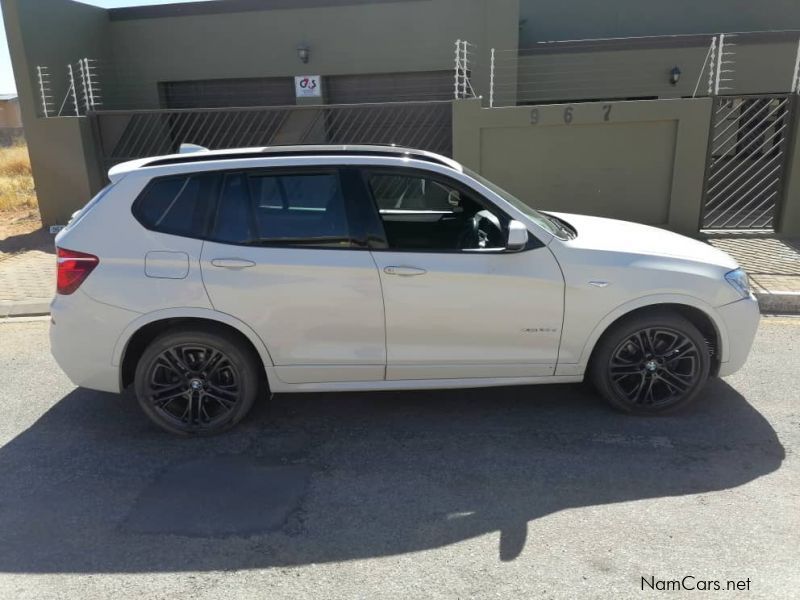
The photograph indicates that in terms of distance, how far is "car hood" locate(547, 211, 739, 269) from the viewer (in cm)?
401

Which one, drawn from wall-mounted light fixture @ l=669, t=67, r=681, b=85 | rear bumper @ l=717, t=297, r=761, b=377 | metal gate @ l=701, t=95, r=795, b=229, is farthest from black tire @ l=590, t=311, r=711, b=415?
wall-mounted light fixture @ l=669, t=67, r=681, b=85

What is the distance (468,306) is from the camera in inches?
152

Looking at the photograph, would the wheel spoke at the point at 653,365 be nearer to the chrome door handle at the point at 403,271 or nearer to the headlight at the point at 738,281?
the headlight at the point at 738,281

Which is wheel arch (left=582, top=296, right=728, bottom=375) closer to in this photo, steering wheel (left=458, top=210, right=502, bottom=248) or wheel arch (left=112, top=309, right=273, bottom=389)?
steering wheel (left=458, top=210, right=502, bottom=248)

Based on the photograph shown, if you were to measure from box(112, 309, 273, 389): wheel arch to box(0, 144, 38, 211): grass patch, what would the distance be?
10832 millimetres

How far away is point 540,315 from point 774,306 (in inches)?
157

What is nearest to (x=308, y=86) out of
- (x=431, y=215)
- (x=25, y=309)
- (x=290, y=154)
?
(x=25, y=309)

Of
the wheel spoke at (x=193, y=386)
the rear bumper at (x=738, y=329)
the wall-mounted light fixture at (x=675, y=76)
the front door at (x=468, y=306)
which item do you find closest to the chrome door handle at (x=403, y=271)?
the front door at (x=468, y=306)

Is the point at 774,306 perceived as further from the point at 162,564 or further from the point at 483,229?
the point at 162,564

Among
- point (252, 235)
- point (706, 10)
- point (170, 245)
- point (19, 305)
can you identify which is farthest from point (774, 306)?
point (706, 10)

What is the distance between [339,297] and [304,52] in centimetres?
1037

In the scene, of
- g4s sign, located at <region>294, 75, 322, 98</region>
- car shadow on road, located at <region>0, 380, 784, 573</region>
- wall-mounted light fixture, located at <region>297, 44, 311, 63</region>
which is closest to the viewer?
car shadow on road, located at <region>0, 380, 784, 573</region>

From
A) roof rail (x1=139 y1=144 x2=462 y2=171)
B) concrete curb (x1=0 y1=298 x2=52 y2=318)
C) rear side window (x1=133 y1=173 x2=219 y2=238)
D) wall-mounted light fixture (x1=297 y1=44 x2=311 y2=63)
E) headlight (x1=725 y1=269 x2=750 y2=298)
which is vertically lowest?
concrete curb (x1=0 y1=298 x2=52 y2=318)

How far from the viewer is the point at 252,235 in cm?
388
